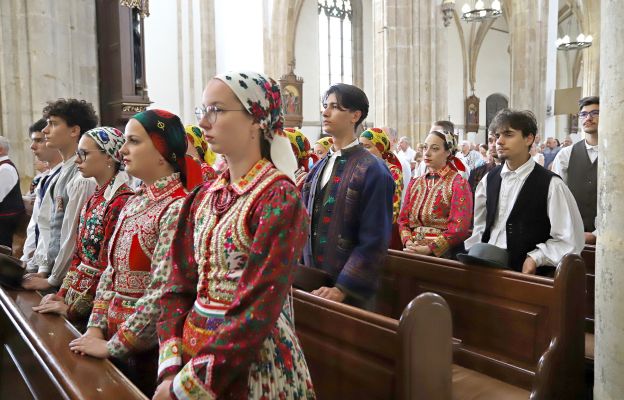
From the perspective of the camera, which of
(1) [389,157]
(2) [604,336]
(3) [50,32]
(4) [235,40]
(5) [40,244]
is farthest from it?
(4) [235,40]

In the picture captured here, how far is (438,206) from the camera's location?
12.2 ft

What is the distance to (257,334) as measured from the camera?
1311 millimetres

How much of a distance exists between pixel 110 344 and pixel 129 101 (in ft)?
16.6

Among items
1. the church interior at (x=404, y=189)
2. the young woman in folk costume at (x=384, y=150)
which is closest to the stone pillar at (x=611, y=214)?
the church interior at (x=404, y=189)

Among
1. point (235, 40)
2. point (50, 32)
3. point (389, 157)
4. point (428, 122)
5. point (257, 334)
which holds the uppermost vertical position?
point (235, 40)

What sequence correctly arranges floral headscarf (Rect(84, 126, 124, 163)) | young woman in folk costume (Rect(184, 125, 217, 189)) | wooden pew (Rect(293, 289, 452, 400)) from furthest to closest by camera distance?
young woman in folk costume (Rect(184, 125, 217, 189)) → floral headscarf (Rect(84, 126, 124, 163)) → wooden pew (Rect(293, 289, 452, 400))

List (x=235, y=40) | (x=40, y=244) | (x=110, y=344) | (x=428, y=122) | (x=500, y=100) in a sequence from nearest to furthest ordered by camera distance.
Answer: (x=110, y=344) < (x=40, y=244) < (x=428, y=122) < (x=235, y=40) < (x=500, y=100)

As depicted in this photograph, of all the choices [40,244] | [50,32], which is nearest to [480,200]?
[40,244]

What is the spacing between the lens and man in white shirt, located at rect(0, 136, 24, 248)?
5.04 m

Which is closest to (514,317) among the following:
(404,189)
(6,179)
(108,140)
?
(108,140)

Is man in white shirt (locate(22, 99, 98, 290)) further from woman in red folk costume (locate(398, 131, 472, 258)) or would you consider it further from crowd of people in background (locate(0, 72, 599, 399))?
woman in red folk costume (locate(398, 131, 472, 258))

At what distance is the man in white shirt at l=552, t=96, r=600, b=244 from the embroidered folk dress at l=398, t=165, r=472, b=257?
135cm

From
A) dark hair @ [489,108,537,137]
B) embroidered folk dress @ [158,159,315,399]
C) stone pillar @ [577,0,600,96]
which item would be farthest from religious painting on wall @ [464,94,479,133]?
embroidered folk dress @ [158,159,315,399]

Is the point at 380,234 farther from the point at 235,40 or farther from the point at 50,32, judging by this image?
the point at 235,40
